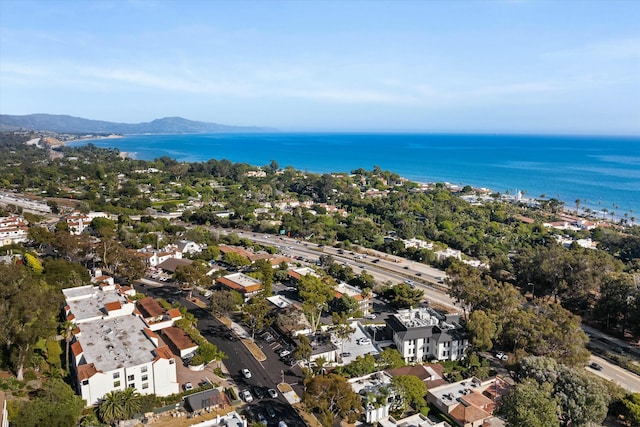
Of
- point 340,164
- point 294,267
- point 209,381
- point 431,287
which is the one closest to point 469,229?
point 431,287

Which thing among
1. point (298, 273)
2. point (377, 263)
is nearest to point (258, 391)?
point (298, 273)

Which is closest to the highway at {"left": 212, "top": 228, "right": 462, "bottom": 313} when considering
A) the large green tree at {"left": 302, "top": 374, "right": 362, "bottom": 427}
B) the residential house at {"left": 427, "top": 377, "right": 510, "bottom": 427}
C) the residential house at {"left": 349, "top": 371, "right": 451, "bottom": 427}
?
the residential house at {"left": 427, "top": 377, "right": 510, "bottom": 427}

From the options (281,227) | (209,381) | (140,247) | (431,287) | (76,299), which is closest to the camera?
(209,381)

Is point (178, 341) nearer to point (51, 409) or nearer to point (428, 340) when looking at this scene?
point (51, 409)

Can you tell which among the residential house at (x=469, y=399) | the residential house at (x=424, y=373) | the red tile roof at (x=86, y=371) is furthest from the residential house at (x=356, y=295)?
the red tile roof at (x=86, y=371)

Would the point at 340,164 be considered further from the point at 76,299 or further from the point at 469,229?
the point at 76,299

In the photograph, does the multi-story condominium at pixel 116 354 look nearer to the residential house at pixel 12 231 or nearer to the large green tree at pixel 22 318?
the large green tree at pixel 22 318

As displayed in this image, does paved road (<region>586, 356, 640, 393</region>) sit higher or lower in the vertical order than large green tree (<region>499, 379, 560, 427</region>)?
lower

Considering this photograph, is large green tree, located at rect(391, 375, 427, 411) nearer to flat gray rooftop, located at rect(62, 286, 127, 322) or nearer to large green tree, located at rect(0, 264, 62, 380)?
flat gray rooftop, located at rect(62, 286, 127, 322)
